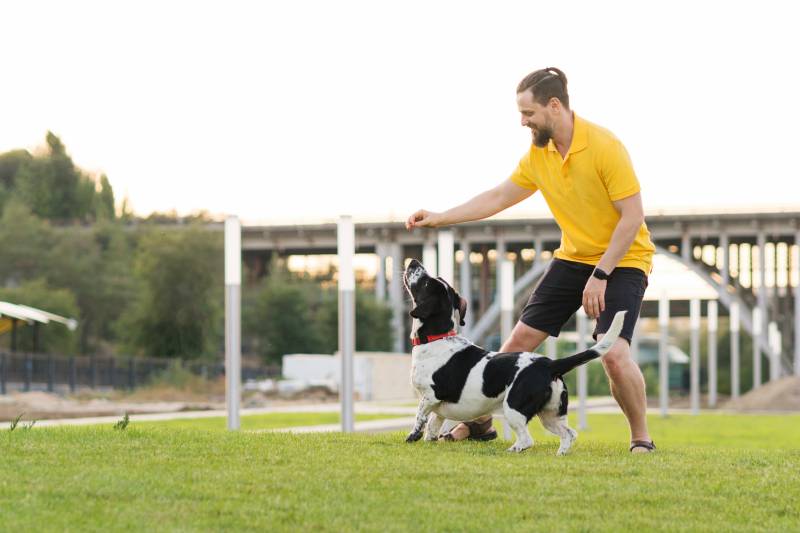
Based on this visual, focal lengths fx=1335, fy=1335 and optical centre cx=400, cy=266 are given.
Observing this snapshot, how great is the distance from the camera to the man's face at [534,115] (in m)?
6.61

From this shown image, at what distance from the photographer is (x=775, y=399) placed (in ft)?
139

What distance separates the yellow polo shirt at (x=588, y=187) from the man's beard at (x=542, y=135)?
0.09 metres

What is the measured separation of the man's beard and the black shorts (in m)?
0.69

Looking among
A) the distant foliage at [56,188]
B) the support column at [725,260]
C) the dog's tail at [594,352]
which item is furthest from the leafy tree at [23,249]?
the dog's tail at [594,352]

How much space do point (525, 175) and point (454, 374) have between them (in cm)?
122

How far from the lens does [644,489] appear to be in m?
5.41

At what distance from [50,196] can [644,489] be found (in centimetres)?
7287

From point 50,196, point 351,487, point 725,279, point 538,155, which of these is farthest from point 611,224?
point 50,196

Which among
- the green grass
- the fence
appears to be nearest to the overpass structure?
the fence

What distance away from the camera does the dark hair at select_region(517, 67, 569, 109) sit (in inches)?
260

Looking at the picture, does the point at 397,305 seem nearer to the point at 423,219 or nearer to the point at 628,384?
the point at 423,219

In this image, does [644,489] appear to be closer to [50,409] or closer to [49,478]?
[49,478]

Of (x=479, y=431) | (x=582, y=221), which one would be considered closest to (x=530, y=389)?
(x=582, y=221)

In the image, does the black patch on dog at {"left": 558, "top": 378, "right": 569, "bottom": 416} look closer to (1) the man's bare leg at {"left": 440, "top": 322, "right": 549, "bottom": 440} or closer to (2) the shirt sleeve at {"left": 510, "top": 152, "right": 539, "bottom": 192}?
(1) the man's bare leg at {"left": 440, "top": 322, "right": 549, "bottom": 440}
